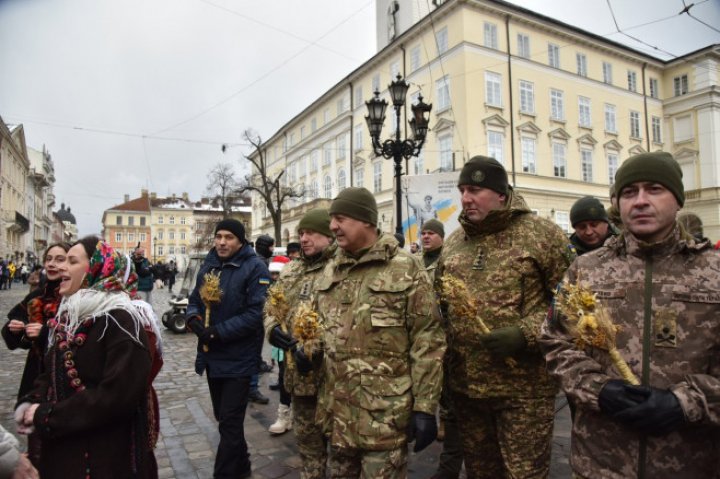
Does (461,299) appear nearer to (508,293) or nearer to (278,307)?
(508,293)

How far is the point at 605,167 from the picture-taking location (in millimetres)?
33625

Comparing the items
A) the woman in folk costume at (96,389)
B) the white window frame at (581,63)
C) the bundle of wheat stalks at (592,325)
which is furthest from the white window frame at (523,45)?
the woman in folk costume at (96,389)

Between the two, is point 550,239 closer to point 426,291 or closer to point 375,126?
point 426,291

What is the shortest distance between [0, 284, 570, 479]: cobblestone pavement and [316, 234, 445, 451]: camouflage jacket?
1.83 m

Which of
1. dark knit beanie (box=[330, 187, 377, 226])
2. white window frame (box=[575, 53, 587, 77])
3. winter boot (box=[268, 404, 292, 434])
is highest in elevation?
white window frame (box=[575, 53, 587, 77])

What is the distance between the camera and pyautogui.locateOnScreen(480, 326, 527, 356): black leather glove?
2.76m

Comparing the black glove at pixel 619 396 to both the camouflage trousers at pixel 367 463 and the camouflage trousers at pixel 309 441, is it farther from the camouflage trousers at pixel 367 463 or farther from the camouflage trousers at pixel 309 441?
the camouflage trousers at pixel 309 441

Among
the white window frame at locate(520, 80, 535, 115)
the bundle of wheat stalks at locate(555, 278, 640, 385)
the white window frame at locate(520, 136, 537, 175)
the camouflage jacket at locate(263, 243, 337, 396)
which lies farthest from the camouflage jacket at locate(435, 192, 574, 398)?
the white window frame at locate(520, 80, 535, 115)

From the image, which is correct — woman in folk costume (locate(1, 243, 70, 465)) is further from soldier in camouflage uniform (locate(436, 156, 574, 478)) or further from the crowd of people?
soldier in camouflage uniform (locate(436, 156, 574, 478))

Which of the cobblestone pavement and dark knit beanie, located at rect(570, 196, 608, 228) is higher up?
dark knit beanie, located at rect(570, 196, 608, 228)

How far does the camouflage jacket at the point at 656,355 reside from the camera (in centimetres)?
188

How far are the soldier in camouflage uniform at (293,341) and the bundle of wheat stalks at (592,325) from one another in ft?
5.16

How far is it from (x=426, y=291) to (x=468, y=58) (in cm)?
2772

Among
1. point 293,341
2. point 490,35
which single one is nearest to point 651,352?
point 293,341
